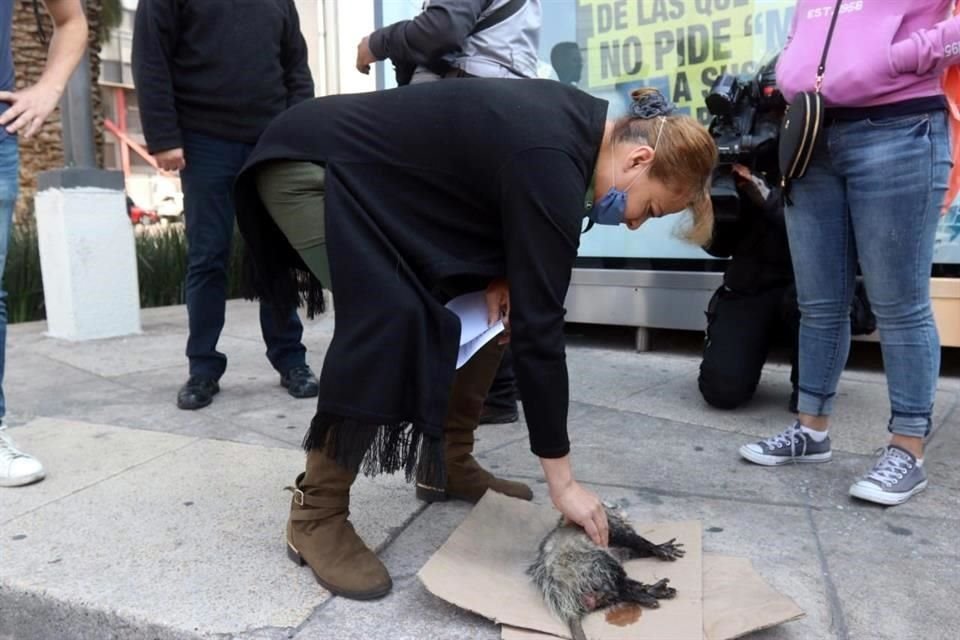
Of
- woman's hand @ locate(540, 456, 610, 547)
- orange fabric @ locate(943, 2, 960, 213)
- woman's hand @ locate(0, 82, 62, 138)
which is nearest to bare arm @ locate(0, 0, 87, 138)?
woman's hand @ locate(0, 82, 62, 138)

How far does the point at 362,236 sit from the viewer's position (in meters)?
1.92

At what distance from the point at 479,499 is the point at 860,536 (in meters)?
1.10

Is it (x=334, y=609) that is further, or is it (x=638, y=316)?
(x=638, y=316)

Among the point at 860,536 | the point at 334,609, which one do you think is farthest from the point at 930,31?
the point at 334,609

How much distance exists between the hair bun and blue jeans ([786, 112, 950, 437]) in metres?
0.85

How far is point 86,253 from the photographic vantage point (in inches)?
199

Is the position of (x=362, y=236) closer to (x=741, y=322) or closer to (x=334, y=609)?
(x=334, y=609)

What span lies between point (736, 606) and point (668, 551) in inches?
10.9

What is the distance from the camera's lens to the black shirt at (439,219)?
5.82 ft

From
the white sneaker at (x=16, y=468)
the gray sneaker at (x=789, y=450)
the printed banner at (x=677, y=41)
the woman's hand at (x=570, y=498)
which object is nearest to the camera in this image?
the woman's hand at (x=570, y=498)

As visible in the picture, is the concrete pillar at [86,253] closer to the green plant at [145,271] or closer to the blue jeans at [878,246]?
the green plant at [145,271]

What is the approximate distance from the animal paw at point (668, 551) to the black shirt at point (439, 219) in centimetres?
46

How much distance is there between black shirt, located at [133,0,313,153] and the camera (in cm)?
332

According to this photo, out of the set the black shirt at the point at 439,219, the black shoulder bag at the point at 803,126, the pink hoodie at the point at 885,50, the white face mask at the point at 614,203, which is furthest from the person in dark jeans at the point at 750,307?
the black shirt at the point at 439,219
